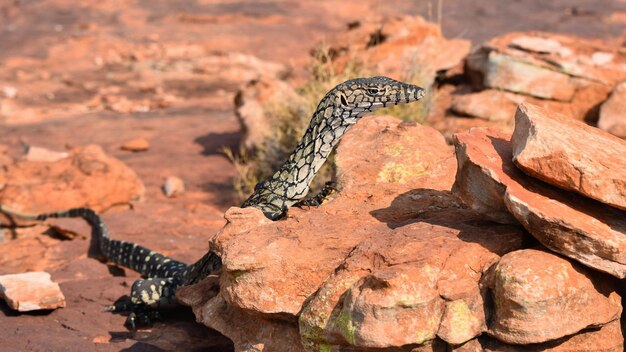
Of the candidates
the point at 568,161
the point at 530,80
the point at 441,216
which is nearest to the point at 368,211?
the point at 441,216

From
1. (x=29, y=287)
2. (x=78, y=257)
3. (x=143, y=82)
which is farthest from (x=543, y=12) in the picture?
(x=29, y=287)

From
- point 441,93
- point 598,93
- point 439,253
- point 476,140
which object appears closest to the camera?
point 439,253

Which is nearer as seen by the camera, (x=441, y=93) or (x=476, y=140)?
(x=476, y=140)

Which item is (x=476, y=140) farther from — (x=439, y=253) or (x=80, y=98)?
(x=80, y=98)

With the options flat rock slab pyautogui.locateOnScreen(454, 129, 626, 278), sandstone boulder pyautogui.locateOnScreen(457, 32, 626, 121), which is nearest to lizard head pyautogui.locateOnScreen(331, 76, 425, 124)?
flat rock slab pyautogui.locateOnScreen(454, 129, 626, 278)

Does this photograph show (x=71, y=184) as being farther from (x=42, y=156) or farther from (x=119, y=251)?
(x=119, y=251)

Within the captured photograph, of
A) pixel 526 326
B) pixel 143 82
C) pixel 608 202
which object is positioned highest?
pixel 608 202

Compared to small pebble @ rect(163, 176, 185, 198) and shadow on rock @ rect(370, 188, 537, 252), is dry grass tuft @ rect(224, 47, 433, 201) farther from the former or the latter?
shadow on rock @ rect(370, 188, 537, 252)
